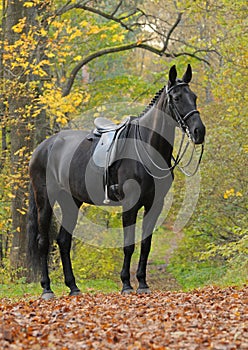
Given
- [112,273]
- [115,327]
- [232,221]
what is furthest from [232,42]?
[115,327]

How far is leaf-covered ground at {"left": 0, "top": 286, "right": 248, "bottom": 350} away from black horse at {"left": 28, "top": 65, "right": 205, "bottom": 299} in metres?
1.26

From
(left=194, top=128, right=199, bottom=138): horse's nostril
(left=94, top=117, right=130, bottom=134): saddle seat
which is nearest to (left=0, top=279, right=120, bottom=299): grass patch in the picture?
(left=94, top=117, right=130, bottom=134): saddle seat

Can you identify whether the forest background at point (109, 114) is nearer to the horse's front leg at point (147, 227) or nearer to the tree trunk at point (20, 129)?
the tree trunk at point (20, 129)

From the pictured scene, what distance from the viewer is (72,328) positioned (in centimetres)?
636

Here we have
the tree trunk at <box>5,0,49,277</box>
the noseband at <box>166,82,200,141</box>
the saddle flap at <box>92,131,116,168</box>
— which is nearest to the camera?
the noseband at <box>166,82,200,141</box>

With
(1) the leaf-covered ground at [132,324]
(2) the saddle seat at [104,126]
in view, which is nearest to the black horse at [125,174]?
(2) the saddle seat at [104,126]

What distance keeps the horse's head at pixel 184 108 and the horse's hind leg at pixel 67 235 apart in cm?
271

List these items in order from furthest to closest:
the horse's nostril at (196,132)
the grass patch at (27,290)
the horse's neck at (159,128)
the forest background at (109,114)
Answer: the forest background at (109,114) → the grass patch at (27,290) → the horse's neck at (159,128) → the horse's nostril at (196,132)

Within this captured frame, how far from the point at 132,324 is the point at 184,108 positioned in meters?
3.30

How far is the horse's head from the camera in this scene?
8578 mm

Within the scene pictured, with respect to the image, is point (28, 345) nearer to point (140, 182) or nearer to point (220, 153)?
point (140, 182)

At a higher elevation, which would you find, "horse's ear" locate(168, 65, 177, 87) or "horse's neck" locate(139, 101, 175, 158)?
"horse's ear" locate(168, 65, 177, 87)

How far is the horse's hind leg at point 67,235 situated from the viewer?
1044 centimetres

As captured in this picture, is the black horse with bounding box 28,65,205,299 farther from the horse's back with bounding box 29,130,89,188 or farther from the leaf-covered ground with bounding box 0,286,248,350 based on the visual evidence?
the leaf-covered ground with bounding box 0,286,248,350
